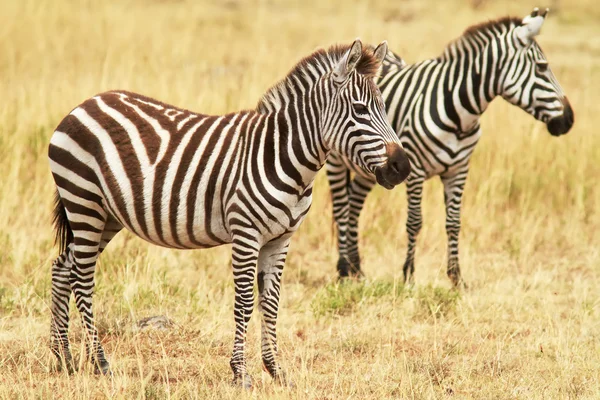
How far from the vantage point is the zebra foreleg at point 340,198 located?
8055 mm

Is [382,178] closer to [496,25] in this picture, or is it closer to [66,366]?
[66,366]

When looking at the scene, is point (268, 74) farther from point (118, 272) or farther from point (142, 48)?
point (118, 272)

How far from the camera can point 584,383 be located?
16.9 ft

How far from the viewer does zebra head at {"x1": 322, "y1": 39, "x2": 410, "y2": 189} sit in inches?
183

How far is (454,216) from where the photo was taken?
774cm

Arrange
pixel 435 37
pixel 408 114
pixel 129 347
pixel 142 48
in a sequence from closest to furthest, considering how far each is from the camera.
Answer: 1. pixel 129 347
2. pixel 408 114
3. pixel 142 48
4. pixel 435 37

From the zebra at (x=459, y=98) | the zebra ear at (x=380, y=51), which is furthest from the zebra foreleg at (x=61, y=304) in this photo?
the zebra at (x=459, y=98)

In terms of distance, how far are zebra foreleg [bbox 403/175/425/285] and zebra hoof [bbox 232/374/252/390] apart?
9.08ft

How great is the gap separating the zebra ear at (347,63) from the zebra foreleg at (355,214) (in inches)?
128

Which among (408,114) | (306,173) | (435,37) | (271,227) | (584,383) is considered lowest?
(584,383)

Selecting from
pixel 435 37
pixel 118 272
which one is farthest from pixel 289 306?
pixel 435 37

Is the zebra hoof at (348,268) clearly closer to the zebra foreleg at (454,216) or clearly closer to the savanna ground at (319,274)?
the savanna ground at (319,274)

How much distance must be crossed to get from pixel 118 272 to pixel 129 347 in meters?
1.30

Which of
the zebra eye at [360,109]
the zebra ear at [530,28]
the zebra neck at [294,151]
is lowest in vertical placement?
the zebra neck at [294,151]
